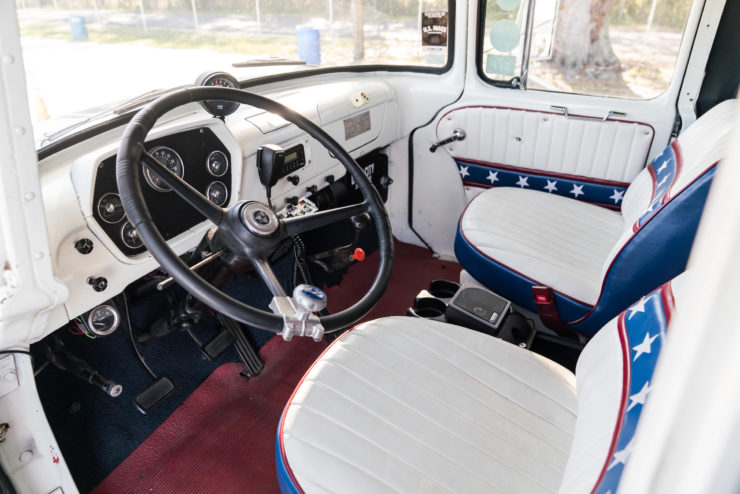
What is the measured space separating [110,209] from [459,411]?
1.02m

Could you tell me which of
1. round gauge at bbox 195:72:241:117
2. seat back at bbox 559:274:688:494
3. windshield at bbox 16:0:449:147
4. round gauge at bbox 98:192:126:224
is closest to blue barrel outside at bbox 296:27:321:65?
windshield at bbox 16:0:449:147

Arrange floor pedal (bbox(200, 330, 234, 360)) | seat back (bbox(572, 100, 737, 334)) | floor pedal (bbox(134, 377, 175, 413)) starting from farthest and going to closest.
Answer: floor pedal (bbox(200, 330, 234, 360)) → floor pedal (bbox(134, 377, 175, 413)) → seat back (bbox(572, 100, 737, 334))

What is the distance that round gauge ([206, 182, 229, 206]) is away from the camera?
5.44 feet

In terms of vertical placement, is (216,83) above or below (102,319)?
above

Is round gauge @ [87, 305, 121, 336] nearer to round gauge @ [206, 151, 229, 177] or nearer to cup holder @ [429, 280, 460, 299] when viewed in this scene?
round gauge @ [206, 151, 229, 177]

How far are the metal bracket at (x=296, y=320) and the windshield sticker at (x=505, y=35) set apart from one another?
173cm

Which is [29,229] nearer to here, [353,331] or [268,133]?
[353,331]

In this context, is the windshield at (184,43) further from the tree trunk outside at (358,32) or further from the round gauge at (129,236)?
the round gauge at (129,236)

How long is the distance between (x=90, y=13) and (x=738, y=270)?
6.15 feet

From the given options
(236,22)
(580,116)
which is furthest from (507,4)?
(236,22)

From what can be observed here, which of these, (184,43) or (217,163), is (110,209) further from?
(184,43)

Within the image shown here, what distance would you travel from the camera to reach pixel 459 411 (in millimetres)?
1225

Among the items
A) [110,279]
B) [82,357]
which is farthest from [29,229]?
[82,357]

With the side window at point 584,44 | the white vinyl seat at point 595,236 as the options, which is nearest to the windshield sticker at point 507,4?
the side window at point 584,44
